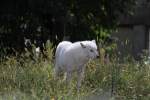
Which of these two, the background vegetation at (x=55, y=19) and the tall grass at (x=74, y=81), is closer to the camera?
the tall grass at (x=74, y=81)

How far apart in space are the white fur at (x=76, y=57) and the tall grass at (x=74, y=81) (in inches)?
6.2

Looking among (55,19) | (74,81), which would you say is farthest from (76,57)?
(55,19)

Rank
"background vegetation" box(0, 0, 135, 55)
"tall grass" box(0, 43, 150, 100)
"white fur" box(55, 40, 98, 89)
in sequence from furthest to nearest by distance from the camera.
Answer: "background vegetation" box(0, 0, 135, 55) → "white fur" box(55, 40, 98, 89) → "tall grass" box(0, 43, 150, 100)

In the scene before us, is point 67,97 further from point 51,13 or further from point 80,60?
point 51,13

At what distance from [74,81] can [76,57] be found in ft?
1.32

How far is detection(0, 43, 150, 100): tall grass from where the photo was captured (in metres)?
7.42

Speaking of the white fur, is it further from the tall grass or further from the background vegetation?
the background vegetation

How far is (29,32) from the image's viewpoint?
17.0 meters

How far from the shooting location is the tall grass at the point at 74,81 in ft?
24.3

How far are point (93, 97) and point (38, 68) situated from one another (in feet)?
5.43

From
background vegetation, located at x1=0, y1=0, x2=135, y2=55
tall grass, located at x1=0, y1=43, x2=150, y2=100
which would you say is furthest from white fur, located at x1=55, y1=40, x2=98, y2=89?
background vegetation, located at x1=0, y1=0, x2=135, y2=55

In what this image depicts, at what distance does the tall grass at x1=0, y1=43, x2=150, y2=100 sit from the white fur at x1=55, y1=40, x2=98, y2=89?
16 cm

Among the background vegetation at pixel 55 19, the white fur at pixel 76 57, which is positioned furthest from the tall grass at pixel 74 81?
the background vegetation at pixel 55 19

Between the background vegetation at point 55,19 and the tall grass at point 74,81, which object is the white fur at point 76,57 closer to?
the tall grass at point 74,81
